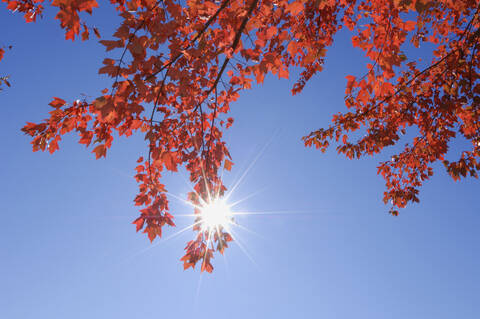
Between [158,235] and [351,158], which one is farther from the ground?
[351,158]

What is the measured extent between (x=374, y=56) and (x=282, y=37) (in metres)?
1.13

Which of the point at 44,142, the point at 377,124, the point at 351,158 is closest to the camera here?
the point at 44,142

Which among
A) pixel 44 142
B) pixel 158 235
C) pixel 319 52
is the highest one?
pixel 319 52

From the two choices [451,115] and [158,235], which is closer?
[158,235]

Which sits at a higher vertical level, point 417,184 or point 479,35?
point 479,35

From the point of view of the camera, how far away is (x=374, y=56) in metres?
2.77

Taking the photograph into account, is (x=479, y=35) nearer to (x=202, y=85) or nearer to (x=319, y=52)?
(x=319, y=52)

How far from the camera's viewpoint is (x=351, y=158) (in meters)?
6.17

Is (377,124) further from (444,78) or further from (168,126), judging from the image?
(168,126)

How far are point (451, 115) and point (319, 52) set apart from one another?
393cm

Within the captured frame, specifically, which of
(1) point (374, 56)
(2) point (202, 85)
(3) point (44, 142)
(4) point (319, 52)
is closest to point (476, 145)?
(1) point (374, 56)

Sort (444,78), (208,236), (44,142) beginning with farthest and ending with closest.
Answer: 1. (444,78)
2. (208,236)
3. (44,142)

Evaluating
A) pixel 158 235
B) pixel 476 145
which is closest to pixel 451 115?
pixel 476 145

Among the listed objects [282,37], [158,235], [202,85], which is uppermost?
[202,85]
